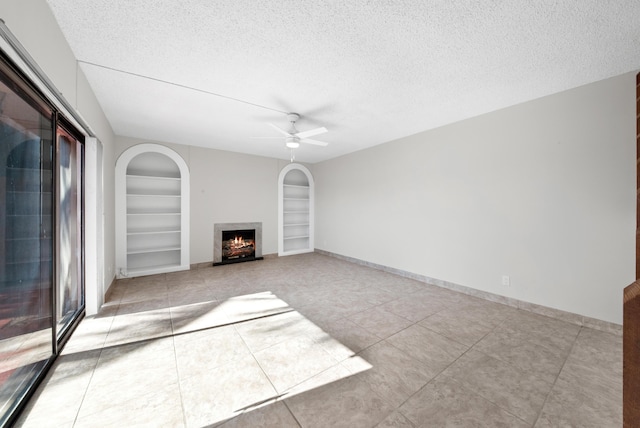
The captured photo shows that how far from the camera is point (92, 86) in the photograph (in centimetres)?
279

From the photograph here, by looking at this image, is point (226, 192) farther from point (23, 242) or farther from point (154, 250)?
point (23, 242)

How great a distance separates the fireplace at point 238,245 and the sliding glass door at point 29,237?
3281mm

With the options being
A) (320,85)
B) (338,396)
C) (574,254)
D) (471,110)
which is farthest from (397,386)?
(471,110)

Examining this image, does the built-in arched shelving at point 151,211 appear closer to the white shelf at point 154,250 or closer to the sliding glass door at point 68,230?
the white shelf at point 154,250

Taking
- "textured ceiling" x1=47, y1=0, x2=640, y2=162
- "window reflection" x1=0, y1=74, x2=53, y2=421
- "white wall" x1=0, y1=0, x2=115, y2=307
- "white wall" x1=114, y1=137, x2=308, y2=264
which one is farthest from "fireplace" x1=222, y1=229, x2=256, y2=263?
"window reflection" x1=0, y1=74, x2=53, y2=421

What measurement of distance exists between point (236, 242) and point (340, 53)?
487cm

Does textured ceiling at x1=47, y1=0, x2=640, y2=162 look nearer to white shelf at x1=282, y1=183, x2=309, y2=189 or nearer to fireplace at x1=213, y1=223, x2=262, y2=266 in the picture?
fireplace at x1=213, y1=223, x2=262, y2=266

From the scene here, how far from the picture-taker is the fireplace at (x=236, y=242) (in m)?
5.60

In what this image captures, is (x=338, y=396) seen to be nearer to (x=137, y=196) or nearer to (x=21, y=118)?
(x=21, y=118)

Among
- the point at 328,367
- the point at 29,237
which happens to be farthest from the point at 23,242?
the point at 328,367

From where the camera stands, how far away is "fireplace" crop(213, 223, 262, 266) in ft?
18.4

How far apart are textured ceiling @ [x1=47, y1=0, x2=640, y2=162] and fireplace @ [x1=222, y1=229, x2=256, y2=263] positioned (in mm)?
3039

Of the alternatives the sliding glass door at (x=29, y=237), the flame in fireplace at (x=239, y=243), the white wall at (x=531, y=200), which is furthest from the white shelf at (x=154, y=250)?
the white wall at (x=531, y=200)

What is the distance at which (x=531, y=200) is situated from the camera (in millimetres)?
3141
